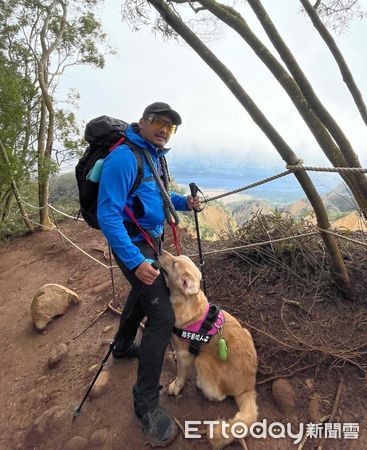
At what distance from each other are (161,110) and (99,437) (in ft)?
8.42

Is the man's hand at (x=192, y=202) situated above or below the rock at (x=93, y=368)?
above

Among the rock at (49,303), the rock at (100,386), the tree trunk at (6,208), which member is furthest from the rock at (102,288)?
the tree trunk at (6,208)

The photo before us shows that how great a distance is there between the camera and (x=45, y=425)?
2578 mm

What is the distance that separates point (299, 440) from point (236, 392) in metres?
0.53

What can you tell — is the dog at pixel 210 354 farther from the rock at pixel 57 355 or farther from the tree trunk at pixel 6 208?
the tree trunk at pixel 6 208

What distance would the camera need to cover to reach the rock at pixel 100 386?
8.93 ft

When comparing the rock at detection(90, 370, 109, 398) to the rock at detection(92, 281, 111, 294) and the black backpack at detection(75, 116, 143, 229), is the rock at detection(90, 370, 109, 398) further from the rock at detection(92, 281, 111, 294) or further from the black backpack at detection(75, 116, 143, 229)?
the rock at detection(92, 281, 111, 294)

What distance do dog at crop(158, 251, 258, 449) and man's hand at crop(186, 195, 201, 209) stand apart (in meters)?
0.58

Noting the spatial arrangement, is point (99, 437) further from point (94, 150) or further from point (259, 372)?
point (94, 150)

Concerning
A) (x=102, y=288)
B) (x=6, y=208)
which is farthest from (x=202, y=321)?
(x=6, y=208)

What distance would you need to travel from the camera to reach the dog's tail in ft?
6.93

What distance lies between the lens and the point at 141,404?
2.19m

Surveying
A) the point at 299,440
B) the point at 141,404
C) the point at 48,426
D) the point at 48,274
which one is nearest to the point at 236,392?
the point at 299,440

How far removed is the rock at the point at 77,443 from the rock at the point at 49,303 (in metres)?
1.93
